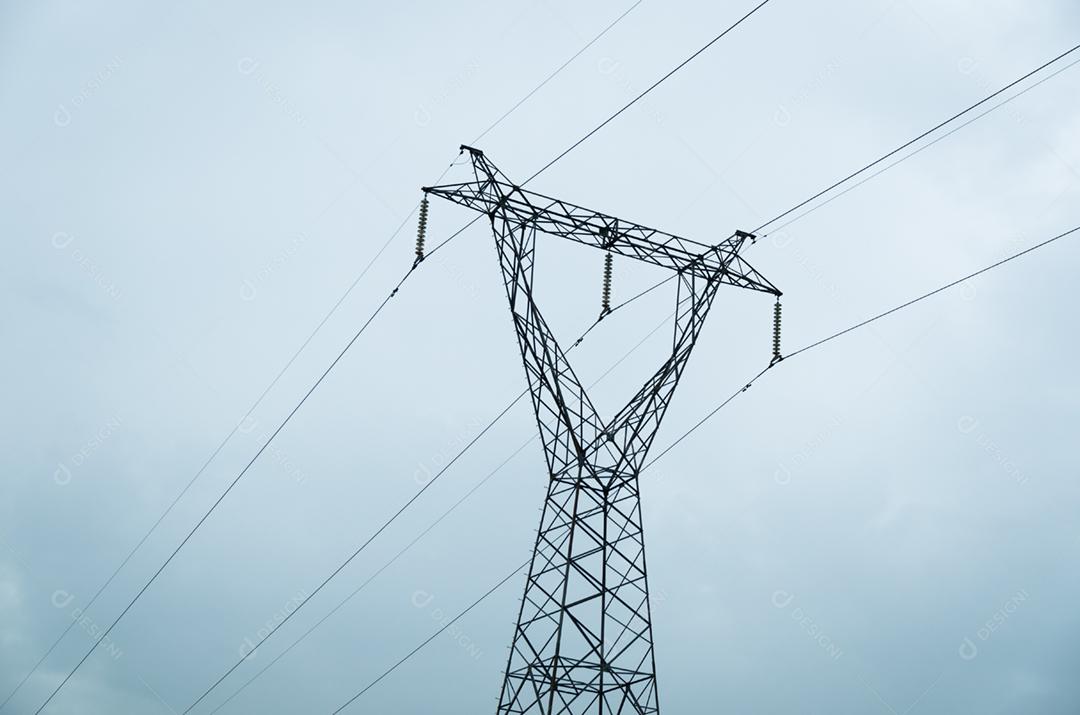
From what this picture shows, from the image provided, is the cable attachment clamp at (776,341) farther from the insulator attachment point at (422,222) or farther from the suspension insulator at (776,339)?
the insulator attachment point at (422,222)

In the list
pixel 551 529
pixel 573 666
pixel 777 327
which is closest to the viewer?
pixel 573 666

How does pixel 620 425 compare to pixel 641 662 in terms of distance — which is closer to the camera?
pixel 641 662

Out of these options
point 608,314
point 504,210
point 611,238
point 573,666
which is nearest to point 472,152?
point 504,210

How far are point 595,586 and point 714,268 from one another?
7.80 m

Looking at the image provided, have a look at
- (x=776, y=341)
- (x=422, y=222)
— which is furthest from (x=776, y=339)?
(x=422, y=222)

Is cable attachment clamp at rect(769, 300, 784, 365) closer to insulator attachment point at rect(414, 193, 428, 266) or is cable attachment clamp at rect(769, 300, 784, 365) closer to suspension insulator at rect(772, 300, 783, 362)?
suspension insulator at rect(772, 300, 783, 362)

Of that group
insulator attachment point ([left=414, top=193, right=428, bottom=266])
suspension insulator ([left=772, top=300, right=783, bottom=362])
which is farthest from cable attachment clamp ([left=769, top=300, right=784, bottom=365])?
insulator attachment point ([left=414, top=193, right=428, bottom=266])

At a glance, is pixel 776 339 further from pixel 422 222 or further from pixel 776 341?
pixel 422 222

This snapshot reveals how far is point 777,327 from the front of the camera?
79.4ft

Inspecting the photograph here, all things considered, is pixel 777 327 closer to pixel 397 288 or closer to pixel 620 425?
pixel 620 425

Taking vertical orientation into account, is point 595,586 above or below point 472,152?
below

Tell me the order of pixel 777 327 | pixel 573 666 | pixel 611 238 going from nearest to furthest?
pixel 573 666 < pixel 611 238 < pixel 777 327

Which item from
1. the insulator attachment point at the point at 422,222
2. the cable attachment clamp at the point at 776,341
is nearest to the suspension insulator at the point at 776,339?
the cable attachment clamp at the point at 776,341

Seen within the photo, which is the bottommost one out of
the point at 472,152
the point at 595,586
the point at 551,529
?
the point at 595,586
